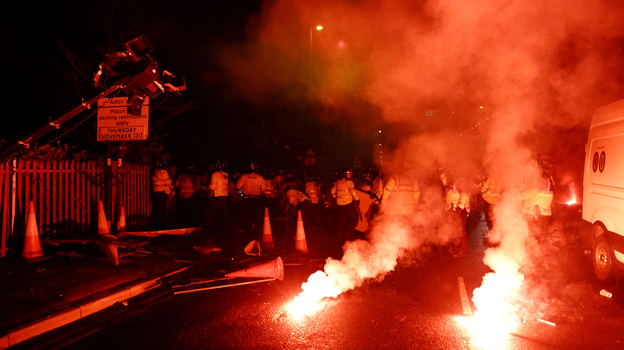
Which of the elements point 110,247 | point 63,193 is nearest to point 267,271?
point 110,247

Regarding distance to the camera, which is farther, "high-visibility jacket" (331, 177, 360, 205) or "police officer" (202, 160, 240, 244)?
"police officer" (202, 160, 240, 244)

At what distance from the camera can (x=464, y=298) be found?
Result: 5191mm

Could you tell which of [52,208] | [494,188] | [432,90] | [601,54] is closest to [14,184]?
[52,208]

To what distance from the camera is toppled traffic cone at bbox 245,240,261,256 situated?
23.4ft

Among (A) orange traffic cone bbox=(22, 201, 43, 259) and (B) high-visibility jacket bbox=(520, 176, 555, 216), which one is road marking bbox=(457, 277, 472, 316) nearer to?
(B) high-visibility jacket bbox=(520, 176, 555, 216)

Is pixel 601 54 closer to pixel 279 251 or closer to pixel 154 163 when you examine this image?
pixel 279 251

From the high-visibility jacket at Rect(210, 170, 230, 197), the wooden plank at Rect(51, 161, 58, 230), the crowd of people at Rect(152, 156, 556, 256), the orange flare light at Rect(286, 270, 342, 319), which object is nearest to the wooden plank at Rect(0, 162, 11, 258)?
the wooden plank at Rect(51, 161, 58, 230)

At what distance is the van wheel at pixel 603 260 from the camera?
575 centimetres

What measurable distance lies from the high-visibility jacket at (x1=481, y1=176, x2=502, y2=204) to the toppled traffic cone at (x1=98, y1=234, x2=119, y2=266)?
6.20 meters

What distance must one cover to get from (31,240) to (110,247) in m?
1.33

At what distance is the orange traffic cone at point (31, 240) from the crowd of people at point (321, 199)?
2.43 m

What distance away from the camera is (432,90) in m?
7.42

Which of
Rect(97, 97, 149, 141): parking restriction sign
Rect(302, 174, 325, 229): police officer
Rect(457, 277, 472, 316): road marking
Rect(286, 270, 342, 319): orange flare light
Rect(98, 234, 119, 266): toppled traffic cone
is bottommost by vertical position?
Rect(457, 277, 472, 316): road marking

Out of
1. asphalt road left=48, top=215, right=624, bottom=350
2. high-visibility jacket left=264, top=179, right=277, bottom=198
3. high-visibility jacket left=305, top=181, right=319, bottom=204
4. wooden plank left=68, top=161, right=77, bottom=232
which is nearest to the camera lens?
asphalt road left=48, top=215, right=624, bottom=350
